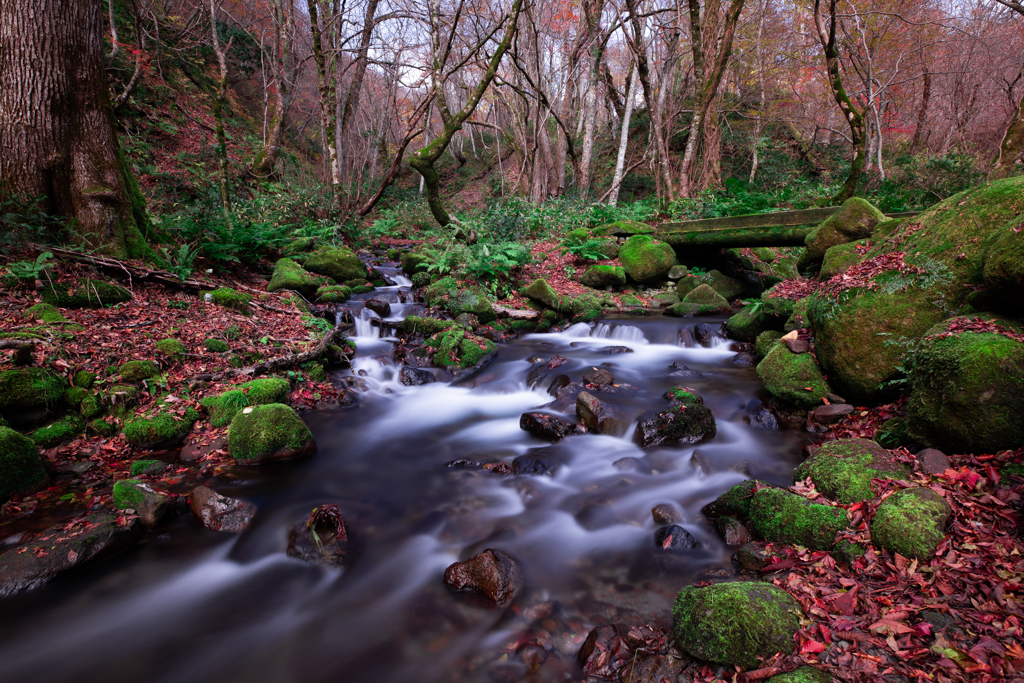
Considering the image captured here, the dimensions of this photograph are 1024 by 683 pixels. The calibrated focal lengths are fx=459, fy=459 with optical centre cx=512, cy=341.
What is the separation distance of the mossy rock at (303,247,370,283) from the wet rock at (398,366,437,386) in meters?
4.39

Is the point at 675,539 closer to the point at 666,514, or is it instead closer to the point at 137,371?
the point at 666,514

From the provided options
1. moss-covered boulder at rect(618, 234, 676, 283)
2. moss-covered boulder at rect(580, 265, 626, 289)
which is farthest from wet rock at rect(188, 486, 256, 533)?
moss-covered boulder at rect(618, 234, 676, 283)

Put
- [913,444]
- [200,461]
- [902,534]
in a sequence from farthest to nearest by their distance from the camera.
Result: [200,461] → [913,444] → [902,534]

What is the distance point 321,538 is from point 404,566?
0.79 meters

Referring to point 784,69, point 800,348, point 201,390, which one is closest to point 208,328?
point 201,390

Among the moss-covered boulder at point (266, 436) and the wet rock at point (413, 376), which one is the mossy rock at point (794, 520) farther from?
the wet rock at point (413, 376)

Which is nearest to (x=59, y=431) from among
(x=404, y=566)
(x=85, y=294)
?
(x=85, y=294)

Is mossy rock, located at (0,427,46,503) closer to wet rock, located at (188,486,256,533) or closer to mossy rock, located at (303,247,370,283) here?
wet rock, located at (188,486,256,533)

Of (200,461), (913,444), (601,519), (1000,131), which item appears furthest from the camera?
(1000,131)

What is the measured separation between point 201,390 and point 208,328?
1.31m

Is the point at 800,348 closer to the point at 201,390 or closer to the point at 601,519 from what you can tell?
the point at 601,519

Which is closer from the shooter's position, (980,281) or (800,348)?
(980,281)

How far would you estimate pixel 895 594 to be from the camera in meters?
2.58

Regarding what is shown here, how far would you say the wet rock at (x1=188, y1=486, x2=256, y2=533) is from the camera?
4.00m
